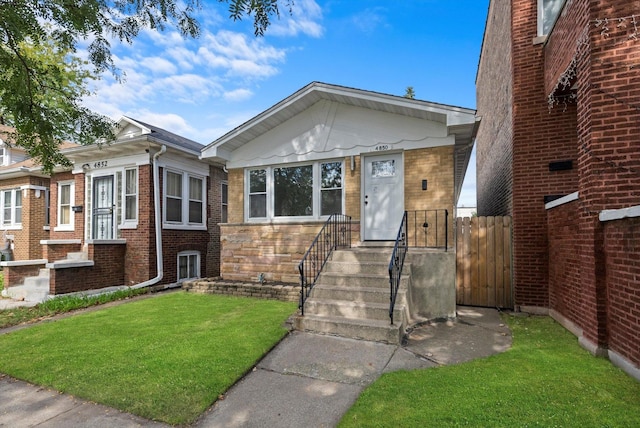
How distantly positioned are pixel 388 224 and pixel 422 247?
97cm

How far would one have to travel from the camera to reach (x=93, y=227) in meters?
10.9

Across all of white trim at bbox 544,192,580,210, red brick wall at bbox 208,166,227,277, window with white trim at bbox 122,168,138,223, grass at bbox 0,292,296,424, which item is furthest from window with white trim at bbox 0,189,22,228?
white trim at bbox 544,192,580,210

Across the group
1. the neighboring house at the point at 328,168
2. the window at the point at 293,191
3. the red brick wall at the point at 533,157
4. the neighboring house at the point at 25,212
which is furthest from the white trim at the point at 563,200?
the neighboring house at the point at 25,212

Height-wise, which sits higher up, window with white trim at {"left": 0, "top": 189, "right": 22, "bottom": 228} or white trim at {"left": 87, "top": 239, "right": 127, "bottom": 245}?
window with white trim at {"left": 0, "top": 189, "right": 22, "bottom": 228}

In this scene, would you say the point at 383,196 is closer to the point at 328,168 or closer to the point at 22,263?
the point at 328,168

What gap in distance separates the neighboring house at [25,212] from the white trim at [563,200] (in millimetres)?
16477

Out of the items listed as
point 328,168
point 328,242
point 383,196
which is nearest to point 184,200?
point 328,168

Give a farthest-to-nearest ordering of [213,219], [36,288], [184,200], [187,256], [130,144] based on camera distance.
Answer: [213,219] < [187,256] < [184,200] < [130,144] < [36,288]

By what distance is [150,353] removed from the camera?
449cm

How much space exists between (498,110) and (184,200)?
981cm

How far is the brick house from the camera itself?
9.43 metres

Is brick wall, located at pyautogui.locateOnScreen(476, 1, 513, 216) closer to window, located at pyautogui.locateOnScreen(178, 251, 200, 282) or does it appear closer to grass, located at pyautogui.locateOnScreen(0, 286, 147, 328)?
window, located at pyautogui.locateOnScreen(178, 251, 200, 282)

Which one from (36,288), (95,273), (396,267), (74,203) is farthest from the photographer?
(74,203)

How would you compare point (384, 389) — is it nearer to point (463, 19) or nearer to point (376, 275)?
point (376, 275)
